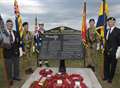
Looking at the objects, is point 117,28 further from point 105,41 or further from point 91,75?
point 91,75

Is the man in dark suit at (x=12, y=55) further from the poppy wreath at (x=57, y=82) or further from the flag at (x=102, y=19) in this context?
the poppy wreath at (x=57, y=82)

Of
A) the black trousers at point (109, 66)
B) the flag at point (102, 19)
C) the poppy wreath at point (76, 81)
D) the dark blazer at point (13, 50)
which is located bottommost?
the black trousers at point (109, 66)

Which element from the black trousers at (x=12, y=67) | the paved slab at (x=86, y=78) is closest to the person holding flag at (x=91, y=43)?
the black trousers at (x=12, y=67)

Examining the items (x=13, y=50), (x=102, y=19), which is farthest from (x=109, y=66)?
(x=13, y=50)

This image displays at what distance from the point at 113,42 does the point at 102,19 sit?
3287 millimetres

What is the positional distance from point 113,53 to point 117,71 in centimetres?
231

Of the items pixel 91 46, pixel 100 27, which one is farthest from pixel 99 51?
pixel 91 46

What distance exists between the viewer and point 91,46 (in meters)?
19.5

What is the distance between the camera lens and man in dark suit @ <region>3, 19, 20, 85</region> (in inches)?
691

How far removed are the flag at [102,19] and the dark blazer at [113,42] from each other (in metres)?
2.13

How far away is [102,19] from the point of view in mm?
21297

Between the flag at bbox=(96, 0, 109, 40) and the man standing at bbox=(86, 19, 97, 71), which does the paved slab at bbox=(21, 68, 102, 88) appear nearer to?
the man standing at bbox=(86, 19, 97, 71)

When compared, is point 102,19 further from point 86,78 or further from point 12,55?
point 86,78

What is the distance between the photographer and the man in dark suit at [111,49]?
17875 millimetres
